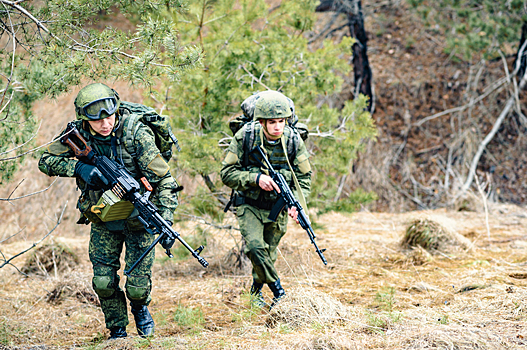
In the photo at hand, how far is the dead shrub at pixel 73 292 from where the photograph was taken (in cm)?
521

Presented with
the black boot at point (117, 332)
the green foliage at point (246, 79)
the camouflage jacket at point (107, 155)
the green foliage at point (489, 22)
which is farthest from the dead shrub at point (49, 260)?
the green foliage at point (489, 22)

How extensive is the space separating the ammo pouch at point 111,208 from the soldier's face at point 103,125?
421mm

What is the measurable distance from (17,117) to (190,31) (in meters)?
2.11

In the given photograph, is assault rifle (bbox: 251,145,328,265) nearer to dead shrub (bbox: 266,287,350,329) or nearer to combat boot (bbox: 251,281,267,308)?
dead shrub (bbox: 266,287,350,329)

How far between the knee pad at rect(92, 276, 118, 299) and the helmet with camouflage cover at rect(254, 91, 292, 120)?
1.71 meters

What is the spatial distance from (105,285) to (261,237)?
1314 mm

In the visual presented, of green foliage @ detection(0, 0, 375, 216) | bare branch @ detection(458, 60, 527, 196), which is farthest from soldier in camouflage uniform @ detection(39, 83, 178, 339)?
bare branch @ detection(458, 60, 527, 196)

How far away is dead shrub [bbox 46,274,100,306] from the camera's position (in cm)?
521

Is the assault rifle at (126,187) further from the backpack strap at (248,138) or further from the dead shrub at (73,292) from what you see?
the dead shrub at (73,292)

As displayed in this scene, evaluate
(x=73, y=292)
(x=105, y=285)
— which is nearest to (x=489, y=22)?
(x=73, y=292)

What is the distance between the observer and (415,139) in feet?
40.5

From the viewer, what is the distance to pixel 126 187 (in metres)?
3.53

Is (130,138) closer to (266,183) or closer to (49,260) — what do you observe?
(266,183)

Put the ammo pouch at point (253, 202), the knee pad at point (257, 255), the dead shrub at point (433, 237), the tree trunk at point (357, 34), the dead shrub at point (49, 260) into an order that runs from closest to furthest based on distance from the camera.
Answer: the knee pad at point (257, 255)
the ammo pouch at point (253, 202)
the dead shrub at point (49, 260)
the dead shrub at point (433, 237)
the tree trunk at point (357, 34)
